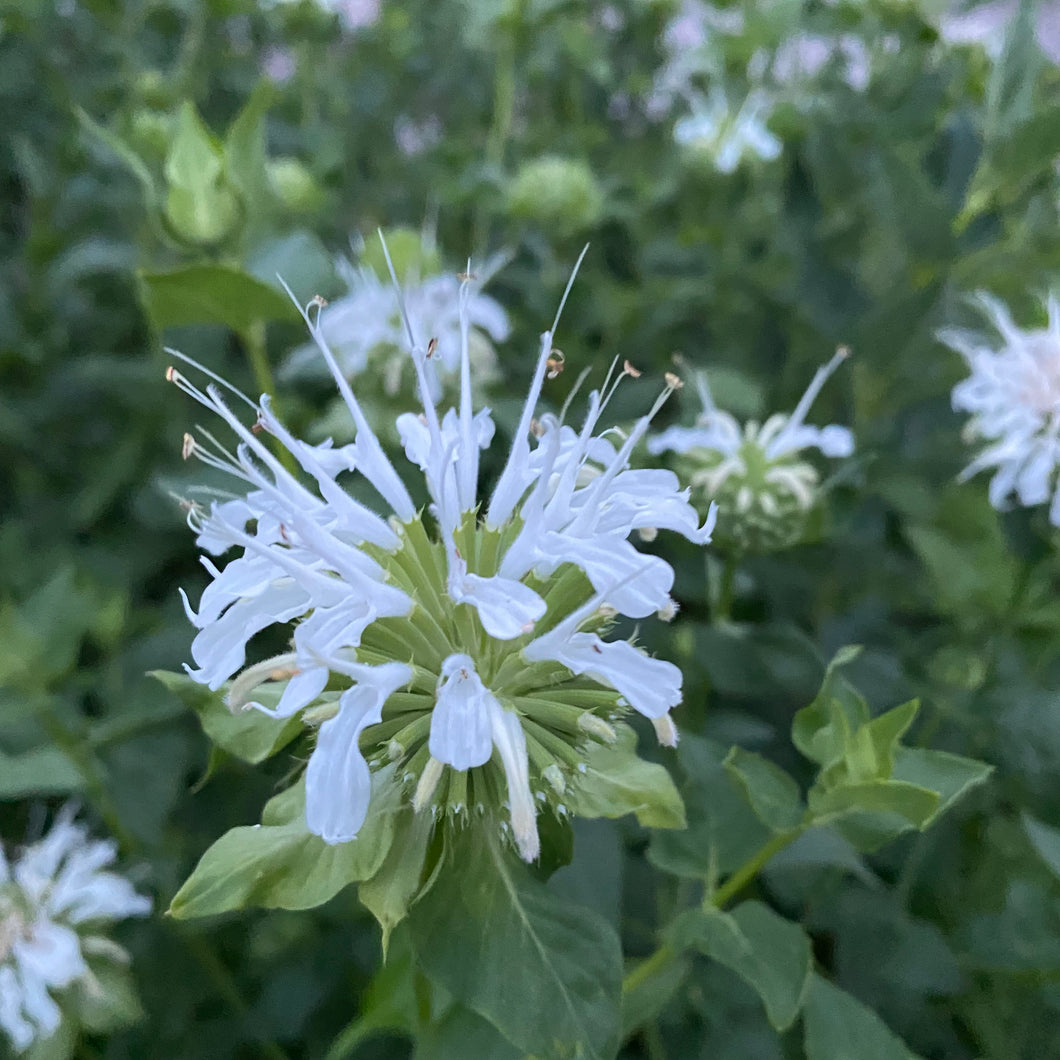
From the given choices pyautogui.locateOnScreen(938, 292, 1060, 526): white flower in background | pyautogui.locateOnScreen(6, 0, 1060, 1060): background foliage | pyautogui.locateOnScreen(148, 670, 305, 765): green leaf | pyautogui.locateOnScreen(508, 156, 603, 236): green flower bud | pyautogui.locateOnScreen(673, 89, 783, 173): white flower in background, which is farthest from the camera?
pyautogui.locateOnScreen(673, 89, 783, 173): white flower in background

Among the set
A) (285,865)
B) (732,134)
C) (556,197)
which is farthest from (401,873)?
(732,134)

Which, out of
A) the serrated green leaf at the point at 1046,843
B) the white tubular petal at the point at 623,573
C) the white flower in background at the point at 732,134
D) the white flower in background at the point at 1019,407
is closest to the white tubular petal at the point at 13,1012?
the white tubular petal at the point at 623,573

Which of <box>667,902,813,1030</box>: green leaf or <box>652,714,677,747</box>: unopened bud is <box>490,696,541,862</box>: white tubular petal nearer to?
<box>652,714,677,747</box>: unopened bud

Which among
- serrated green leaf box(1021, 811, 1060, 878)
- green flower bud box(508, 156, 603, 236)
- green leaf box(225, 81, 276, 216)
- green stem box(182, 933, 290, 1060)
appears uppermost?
green leaf box(225, 81, 276, 216)

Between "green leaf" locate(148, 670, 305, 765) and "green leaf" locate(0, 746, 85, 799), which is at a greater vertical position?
"green leaf" locate(148, 670, 305, 765)

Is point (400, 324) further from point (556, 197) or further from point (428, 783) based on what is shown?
point (428, 783)

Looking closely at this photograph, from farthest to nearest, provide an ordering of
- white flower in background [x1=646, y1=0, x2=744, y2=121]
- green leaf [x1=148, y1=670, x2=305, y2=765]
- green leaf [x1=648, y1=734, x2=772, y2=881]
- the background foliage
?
white flower in background [x1=646, y1=0, x2=744, y2=121] → the background foliage → green leaf [x1=648, y1=734, x2=772, y2=881] → green leaf [x1=148, y1=670, x2=305, y2=765]

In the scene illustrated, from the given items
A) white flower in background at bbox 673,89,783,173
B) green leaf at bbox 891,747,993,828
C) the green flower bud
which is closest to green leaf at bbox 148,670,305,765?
green leaf at bbox 891,747,993,828

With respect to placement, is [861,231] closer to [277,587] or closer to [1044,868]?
[1044,868]
